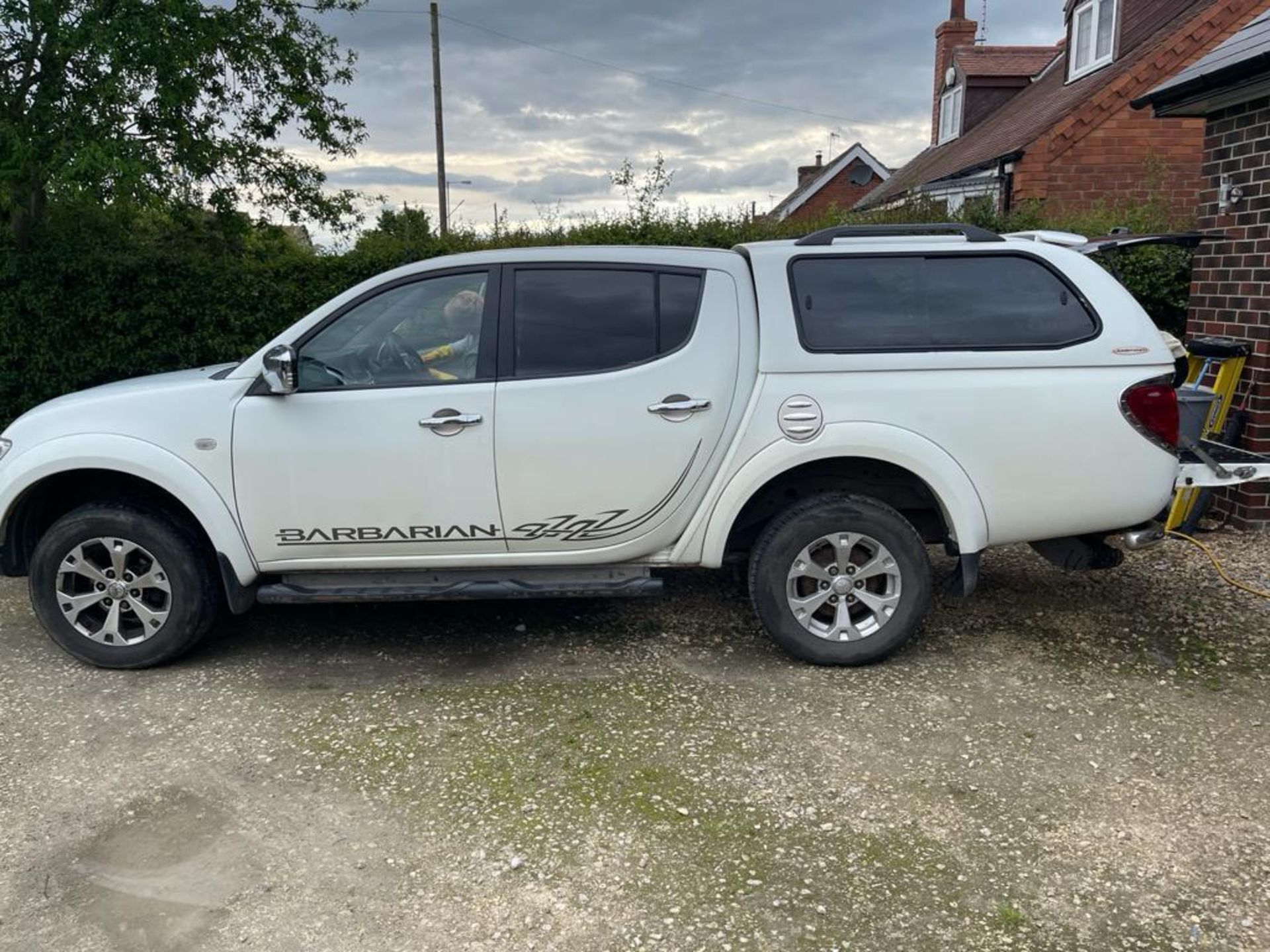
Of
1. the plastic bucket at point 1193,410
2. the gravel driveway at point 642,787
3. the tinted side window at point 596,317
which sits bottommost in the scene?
the gravel driveway at point 642,787

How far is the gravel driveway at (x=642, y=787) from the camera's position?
2.83 m

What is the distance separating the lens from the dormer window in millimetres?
22763

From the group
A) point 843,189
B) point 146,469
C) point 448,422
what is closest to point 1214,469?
point 448,422

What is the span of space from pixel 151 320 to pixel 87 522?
167 inches

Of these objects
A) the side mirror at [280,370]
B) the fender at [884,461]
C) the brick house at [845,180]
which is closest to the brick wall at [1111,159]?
the fender at [884,461]

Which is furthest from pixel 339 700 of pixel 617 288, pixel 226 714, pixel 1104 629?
pixel 1104 629

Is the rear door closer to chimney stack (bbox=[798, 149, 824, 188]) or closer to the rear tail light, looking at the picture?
the rear tail light

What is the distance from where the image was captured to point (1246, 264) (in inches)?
258

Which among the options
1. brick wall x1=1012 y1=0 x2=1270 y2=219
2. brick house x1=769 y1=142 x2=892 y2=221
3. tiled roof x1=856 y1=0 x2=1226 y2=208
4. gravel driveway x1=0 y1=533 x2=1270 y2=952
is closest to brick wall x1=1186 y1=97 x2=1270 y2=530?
gravel driveway x1=0 y1=533 x2=1270 y2=952

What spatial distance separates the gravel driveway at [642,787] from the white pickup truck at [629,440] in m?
0.43

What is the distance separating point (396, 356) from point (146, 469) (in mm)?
1217

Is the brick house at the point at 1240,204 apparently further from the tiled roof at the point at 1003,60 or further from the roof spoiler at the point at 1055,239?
the tiled roof at the point at 1003,60

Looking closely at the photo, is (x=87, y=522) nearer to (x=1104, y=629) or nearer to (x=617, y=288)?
(x=617, y=288)

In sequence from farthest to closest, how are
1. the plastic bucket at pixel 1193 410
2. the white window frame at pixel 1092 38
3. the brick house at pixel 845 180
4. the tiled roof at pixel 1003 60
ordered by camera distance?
the brick house at pixel 845 180 < the tiled roof at pixel 1003 60 < the white window frame at pixel 1092 38 < the plastic bucket at pixel 1193 410
